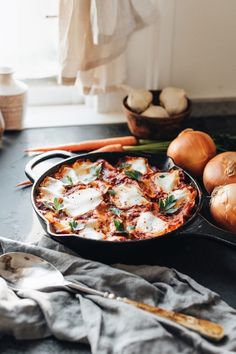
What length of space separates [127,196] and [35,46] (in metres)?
0.69

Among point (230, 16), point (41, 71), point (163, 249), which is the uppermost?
point (230, 16)

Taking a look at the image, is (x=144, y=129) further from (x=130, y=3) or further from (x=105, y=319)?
(x=105, y=319)

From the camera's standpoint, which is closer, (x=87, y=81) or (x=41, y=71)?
(x=87, y=81)

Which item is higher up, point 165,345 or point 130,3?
point 130,3

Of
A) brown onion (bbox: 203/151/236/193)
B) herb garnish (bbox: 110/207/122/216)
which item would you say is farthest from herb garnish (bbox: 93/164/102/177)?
brown onion (bbox: 203/151/236/193)

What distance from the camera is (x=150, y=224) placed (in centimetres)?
105

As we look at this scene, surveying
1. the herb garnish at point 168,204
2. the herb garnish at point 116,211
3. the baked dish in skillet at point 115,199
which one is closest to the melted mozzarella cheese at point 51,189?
the baked dish in skillet at point 115,199

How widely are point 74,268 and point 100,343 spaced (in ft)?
0.63

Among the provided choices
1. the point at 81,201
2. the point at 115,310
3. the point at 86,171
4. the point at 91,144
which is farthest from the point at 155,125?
the point at 115,310

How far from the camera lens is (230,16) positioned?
154 cm

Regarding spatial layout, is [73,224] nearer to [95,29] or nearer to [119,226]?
[119,226]

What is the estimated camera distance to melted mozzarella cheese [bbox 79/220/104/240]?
1011 mm

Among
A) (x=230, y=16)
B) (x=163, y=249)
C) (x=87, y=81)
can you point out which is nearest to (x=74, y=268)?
(x=163, y=249)

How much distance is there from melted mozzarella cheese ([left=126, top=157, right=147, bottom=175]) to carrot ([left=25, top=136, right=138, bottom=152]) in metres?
0.20
